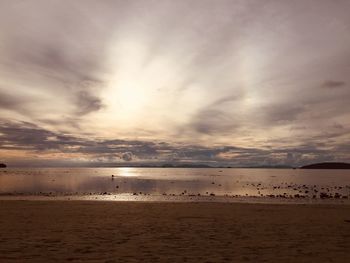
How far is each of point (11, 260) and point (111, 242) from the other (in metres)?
4.42

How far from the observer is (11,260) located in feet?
38.2

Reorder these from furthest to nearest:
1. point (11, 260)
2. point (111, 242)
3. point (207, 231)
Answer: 1. point (207, 231)
2. point (111, 242)
3. point (11, 260)

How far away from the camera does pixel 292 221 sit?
72.4ft

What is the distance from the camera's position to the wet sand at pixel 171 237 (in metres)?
12.7

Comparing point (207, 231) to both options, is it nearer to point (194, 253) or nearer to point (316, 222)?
point (194, 253)

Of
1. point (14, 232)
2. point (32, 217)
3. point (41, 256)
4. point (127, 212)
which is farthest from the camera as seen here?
point (127, 212)

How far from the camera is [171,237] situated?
16312 mm

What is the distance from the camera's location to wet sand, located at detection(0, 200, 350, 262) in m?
12.7

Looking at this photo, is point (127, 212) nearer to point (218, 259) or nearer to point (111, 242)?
point (111, 242)

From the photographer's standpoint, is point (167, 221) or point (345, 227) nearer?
point (345, 227)

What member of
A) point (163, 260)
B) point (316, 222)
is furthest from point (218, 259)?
point (316, 222)

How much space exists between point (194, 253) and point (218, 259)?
1.22m

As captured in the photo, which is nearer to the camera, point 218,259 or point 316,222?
point 218,259

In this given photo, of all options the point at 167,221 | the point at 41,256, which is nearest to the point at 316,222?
the point at 167,221
